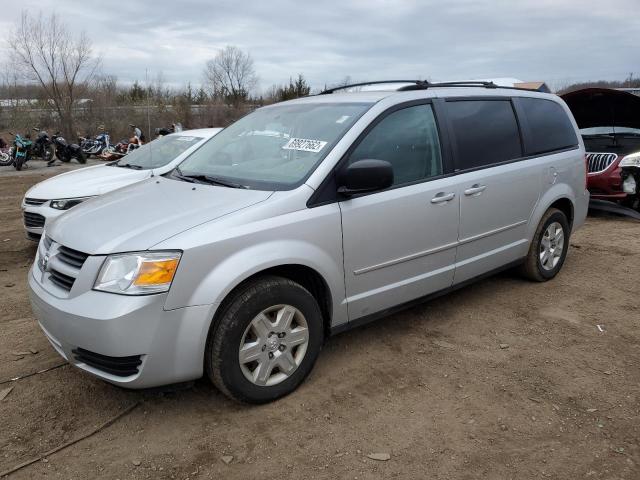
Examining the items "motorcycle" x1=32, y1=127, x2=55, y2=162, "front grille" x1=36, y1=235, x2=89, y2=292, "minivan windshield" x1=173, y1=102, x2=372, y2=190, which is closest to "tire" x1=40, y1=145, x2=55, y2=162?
"motorcycle" x1=32, y1=127, x2=55, y2=162

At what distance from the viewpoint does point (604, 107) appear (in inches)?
→ 370

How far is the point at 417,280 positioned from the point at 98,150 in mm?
20833

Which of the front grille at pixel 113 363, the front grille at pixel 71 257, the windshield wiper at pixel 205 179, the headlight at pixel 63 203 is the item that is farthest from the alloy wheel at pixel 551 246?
the headlight at pixel 63 203

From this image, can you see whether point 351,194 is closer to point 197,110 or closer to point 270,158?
point 270,158

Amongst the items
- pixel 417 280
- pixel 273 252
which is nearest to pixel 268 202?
pixel 273 252

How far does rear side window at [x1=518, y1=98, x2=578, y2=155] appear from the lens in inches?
182

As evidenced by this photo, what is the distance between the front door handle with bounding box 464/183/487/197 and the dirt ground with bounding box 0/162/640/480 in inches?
40.8

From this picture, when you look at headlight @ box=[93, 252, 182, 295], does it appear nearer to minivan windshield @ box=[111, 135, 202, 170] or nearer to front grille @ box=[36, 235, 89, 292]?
front grille @ box=[36, 235, 89, 292]

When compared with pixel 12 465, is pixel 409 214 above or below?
above

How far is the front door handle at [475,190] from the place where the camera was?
3898 mm

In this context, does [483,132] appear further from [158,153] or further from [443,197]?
[158,153]

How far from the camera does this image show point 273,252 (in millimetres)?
2861

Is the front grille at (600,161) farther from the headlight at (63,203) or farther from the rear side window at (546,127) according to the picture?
the headlight at (63,203)

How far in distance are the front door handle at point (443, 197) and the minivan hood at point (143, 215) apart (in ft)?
4.15
